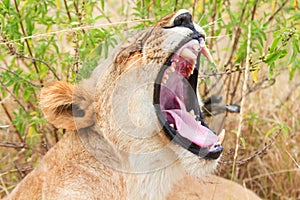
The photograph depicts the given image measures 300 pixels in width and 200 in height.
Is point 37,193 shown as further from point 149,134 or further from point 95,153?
point 149,134

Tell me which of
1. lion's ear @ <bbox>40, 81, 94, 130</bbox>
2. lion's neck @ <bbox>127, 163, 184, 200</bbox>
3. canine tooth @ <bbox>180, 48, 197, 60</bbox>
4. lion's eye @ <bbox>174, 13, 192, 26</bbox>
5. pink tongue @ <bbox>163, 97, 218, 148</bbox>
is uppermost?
lion's eye @ <bbox>174, 13, 192, 26</bbox>

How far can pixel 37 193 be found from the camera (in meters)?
2.31

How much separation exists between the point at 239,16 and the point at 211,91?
0.48m

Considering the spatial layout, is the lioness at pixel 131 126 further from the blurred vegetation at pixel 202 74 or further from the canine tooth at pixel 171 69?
the blurred vegetation at pixel 202 74

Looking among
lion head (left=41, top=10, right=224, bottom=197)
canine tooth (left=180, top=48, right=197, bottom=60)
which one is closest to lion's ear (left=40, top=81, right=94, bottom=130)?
lion head (left=41, top=10, right=224, bottom=197)

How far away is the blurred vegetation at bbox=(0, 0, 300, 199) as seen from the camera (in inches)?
109

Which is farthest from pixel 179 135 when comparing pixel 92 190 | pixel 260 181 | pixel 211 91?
pixel 260 181

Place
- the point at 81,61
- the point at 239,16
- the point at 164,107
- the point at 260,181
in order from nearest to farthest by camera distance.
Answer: the point at 164,107, the point at 81,61, the point at 239,16, the point at 260,181

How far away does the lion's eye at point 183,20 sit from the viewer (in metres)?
2.07

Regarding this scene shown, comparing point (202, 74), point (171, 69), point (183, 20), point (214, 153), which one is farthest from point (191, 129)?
point (202, 74)

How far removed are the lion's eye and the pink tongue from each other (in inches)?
14.2

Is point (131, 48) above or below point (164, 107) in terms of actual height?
above

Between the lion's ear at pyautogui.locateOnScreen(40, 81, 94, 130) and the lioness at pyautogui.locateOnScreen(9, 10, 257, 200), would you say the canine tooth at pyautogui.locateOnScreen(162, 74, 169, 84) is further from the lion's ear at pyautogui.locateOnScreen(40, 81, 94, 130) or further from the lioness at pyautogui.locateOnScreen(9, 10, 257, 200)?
the lion's ear at pyautogui.locateOnScreen(40, 81, 94, 130)

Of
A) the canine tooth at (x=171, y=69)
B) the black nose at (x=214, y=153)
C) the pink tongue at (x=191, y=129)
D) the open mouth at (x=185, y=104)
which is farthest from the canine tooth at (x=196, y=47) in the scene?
the black nose at (x=214, y=153)
